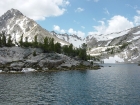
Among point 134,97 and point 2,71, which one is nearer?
point 134,97

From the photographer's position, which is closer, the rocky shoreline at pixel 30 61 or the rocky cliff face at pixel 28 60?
the rocky shoreline at pixel 30 61

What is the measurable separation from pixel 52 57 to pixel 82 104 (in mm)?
132295

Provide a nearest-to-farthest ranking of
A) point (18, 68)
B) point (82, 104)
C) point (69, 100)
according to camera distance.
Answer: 1. point (82, 104)
2. point (69, 100)
3. point (18, 68)

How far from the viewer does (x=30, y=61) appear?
6437 inches

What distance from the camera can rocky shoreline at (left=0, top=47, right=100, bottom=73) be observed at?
500 feet

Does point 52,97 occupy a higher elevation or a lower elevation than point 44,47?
lower

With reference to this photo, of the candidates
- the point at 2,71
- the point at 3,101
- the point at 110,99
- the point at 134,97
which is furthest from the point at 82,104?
the point at 2,71

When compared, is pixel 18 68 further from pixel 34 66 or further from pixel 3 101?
pixel 3 101

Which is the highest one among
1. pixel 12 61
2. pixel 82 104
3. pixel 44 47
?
pixel 44 47

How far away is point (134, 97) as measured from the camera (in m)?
59.9

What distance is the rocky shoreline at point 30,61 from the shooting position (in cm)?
15250

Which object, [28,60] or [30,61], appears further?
[28,60]

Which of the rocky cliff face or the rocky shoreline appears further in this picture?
the rocky cliff face

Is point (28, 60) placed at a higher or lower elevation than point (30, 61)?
higher
